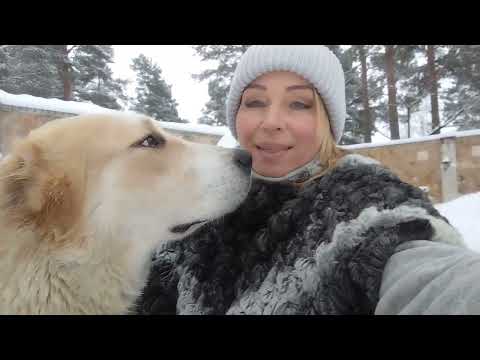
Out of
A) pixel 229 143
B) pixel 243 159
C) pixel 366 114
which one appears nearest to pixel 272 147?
pixel 243 159

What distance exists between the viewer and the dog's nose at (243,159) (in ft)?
3.69

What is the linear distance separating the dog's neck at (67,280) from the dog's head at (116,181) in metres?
0.05

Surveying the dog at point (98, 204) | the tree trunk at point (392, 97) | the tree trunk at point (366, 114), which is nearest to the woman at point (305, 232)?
the dog at point (98, 204)

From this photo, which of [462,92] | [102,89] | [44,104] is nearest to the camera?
[44,104]

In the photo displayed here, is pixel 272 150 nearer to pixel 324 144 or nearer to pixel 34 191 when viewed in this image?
pixel 324 144

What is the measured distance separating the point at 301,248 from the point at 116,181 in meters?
0.61

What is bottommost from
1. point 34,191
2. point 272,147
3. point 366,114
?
point 34,191

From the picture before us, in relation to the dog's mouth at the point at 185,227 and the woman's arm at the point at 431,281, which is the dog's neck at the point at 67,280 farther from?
the woman's arm at the point at 431,281

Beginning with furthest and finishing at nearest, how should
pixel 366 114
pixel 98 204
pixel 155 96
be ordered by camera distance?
1. pixel 366 114
2. pixel 155 96
3. pixel 98 204

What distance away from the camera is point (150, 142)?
1.13 metres

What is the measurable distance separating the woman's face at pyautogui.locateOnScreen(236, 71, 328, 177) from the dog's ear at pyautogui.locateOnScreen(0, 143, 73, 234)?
601 millimetres
